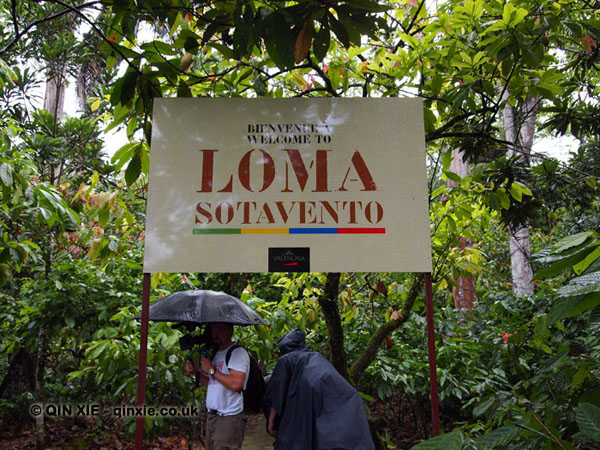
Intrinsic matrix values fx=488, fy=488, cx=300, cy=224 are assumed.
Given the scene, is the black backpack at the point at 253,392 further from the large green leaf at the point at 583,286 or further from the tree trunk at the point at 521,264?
the tree trunk at the point at 521,264

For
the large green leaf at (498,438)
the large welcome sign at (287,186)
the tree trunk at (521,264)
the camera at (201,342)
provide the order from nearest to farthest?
the large green leaf at (498,438) → the large welcome sign at (287,186) → the camera at (201,342) → the tree trunk at (521,264)

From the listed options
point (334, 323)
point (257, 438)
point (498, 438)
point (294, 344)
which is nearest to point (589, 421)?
point (498, 438)

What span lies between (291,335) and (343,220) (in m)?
1.31

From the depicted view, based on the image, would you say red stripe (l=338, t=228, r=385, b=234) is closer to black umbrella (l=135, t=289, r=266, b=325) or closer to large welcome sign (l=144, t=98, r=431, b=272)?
large welcome sign (l=144, t=98, r=431, b=272)

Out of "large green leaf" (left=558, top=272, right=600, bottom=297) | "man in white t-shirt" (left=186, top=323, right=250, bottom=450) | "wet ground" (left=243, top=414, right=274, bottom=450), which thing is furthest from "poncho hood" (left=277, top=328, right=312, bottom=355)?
"large green leaf" (left=558, top=272, right=600, bottom=297)

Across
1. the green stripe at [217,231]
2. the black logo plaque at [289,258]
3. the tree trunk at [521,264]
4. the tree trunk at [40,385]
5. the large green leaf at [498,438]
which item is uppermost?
the tree trunk at [521,264]

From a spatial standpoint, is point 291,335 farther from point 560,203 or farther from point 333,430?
point 560,203

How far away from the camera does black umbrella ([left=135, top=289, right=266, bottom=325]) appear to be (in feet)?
10.5

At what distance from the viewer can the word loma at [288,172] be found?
2273 mm

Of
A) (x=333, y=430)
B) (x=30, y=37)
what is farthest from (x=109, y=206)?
(x=30, y=37)

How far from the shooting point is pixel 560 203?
5477 millimetres

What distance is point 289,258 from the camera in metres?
2.18

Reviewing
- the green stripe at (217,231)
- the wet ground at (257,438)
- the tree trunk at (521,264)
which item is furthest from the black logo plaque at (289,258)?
the tree trunk at (521,264)

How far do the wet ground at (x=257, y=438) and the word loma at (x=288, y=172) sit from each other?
347 centimetres
